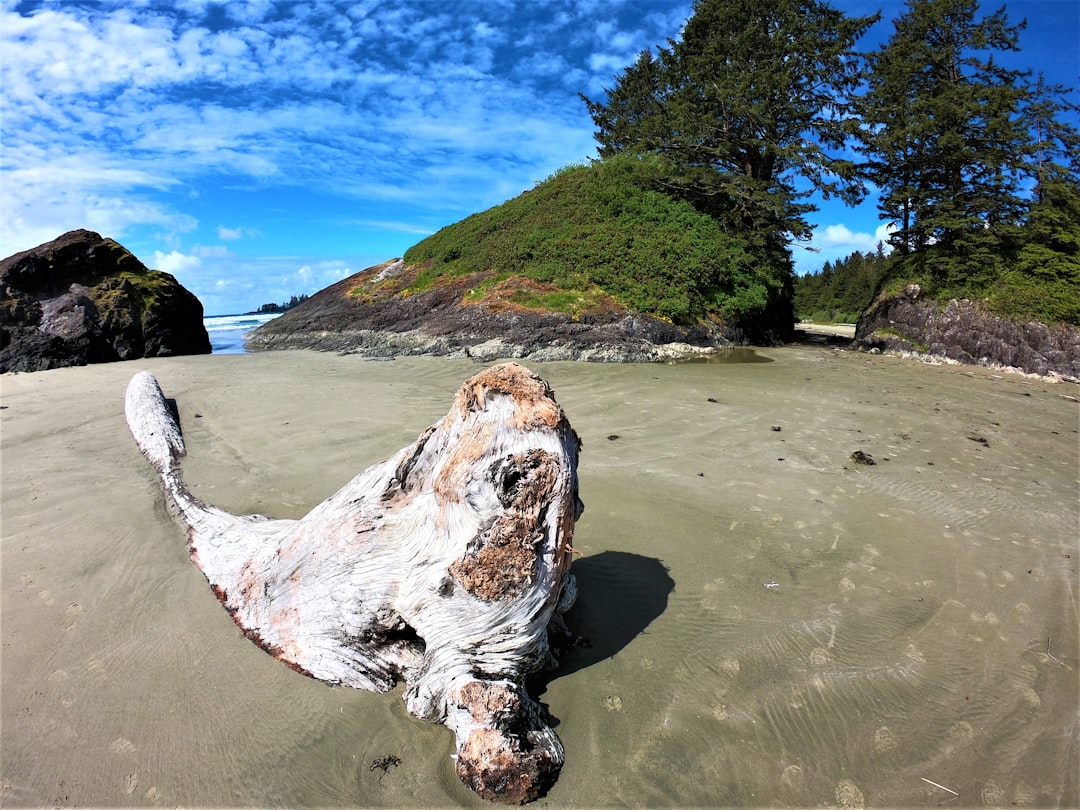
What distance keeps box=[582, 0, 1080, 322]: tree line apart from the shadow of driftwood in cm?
1339

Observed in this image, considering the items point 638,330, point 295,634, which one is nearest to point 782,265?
point 638,330

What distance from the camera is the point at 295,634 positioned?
2764 millimetres

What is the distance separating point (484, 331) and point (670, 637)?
1142cm

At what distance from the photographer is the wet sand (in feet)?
7.26

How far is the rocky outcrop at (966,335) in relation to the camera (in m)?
11.2

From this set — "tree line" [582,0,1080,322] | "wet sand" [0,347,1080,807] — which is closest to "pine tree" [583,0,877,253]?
"tree line" [582,0,1080,322]

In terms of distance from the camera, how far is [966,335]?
503 inches

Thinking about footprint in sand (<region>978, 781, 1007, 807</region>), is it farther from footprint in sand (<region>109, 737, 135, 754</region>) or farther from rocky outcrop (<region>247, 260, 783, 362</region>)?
rocky outcrop (<region>247, 260, 783, 362</region>)

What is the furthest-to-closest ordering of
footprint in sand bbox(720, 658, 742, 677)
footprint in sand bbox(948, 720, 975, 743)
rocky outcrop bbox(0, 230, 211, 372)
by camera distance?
rocky outcrop bbox(0, 230, 211, 372) → footprint in sand bbox(720, 658, 742, 677) → footprint in sand bbox(948, 720, 975, 743)

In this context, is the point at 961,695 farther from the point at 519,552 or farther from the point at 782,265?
the point at 782,265

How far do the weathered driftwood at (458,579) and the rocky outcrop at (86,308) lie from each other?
501 inches

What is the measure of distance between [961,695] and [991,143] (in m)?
17.0

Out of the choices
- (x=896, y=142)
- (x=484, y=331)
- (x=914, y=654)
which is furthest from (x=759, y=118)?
(x=914, y=654)

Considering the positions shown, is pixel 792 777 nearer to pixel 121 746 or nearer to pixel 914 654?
pixel 914 654
